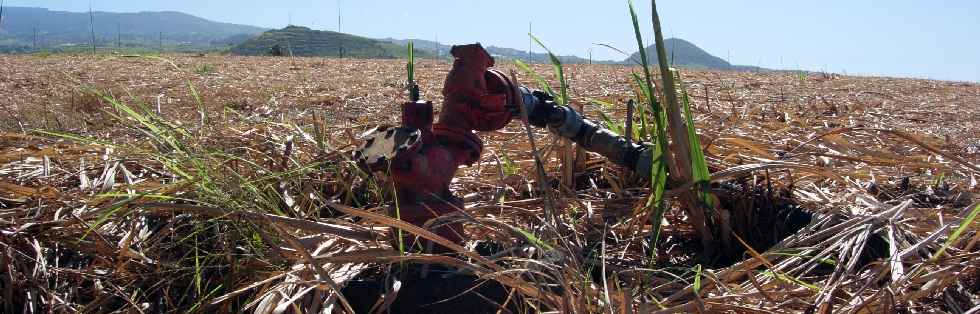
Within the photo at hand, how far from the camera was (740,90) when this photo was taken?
17.6 feet

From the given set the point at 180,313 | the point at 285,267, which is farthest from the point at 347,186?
the point at 180,313

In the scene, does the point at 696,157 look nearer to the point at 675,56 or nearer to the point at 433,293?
the point at 433,293

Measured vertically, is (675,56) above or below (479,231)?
above

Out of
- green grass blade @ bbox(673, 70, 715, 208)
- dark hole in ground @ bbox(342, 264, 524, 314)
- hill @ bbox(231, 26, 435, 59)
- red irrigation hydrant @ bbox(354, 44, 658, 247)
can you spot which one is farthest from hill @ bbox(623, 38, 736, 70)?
hill @ bbox(231, 26, 435, 59)

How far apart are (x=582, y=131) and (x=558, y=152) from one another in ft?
1.17

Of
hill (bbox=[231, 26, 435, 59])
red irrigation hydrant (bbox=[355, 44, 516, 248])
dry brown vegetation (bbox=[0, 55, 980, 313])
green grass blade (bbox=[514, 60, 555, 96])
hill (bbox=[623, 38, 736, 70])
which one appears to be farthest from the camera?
hill (bbox=[231, 26, 435, 59])

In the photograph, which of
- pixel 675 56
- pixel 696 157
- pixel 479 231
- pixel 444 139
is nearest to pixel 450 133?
pixel 444 139

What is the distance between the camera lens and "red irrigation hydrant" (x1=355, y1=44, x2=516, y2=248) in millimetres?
1307

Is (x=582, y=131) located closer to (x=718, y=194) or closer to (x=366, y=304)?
(x=718, y=194)

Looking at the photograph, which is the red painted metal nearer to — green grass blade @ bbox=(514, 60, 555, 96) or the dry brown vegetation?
the dry brown vegetation

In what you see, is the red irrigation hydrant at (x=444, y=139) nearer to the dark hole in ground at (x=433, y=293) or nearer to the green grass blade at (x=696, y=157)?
the dark hole in ground at (x=433, y=293)

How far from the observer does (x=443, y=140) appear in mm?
1431

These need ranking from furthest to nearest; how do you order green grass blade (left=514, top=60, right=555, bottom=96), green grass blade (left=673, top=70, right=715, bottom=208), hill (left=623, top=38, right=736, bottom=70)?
green grass blade (left=514, top=60, right=555, bottom=96) → hill (left=623, top=38, right=736, bottom=70) → green grass blade (left=673, top=70, right=715, bottom=208)

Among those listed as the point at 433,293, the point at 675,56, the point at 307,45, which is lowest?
the point at 433,293
